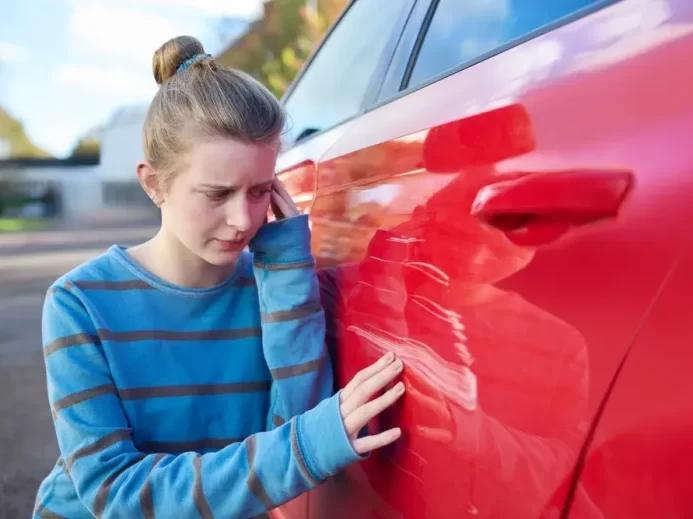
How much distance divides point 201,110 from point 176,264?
331mm

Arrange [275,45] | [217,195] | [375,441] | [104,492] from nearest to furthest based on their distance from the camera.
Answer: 1. [375,441]
2. [104,492]
3. [217,195]
4. [275,45]

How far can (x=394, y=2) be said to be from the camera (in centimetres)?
168

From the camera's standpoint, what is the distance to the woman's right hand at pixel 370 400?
95cm

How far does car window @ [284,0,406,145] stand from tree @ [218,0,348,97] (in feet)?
56.9

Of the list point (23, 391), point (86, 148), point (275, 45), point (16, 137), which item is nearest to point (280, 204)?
point (23, 391)

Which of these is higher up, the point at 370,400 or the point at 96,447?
the point at 370,400

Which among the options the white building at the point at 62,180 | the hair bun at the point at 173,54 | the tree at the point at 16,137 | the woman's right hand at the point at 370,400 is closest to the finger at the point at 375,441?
the woman's right hand at the point at 370,400

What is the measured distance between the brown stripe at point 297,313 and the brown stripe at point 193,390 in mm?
184

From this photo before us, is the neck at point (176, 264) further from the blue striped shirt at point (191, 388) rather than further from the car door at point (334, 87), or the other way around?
the car door at point (334, 87)

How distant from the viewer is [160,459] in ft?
3.60

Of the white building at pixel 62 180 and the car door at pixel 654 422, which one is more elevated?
the car door at pixel 654 422

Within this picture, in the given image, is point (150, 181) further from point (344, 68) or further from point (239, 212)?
point (344, 68)

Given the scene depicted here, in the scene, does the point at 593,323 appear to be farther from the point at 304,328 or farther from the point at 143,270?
the point at 143,270

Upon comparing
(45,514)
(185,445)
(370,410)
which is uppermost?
(370,410)
